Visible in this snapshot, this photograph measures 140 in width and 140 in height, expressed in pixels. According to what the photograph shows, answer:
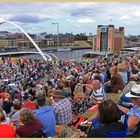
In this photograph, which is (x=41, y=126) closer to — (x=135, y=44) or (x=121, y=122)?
(x=121, y=122)

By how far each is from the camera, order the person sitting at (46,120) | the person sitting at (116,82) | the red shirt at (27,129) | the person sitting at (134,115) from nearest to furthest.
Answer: the person sitting at (134,115) → the red shirt at (27,129) → the person sitting at (46,120) → the person sitting at (116,82)

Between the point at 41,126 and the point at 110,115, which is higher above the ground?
the point at 110,115

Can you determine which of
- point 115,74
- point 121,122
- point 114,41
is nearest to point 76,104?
point 115,74

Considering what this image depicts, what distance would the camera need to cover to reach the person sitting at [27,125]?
4.01 meters

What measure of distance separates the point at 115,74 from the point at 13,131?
12.7ft

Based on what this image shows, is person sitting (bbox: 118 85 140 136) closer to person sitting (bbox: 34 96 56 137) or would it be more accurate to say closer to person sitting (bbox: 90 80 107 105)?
person sitting (bbox: 34 96 56 137)

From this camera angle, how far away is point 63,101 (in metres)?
5.34

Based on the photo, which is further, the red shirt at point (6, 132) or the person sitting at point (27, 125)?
A: the person sitting at point (27, 125)

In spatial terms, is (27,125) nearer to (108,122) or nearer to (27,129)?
(27,129)

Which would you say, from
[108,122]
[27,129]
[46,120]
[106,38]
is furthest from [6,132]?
[106,38]

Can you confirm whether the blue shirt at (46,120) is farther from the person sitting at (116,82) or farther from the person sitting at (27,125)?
the person sitting at (116,82)

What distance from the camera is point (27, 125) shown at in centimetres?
406

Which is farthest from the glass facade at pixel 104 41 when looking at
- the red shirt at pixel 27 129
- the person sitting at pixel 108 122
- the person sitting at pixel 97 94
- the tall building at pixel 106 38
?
the person sitting at pixel 108 122

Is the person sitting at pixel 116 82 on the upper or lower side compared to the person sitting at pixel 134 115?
lower
